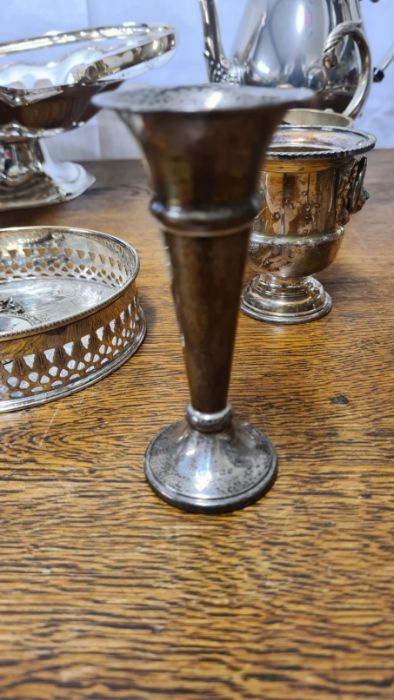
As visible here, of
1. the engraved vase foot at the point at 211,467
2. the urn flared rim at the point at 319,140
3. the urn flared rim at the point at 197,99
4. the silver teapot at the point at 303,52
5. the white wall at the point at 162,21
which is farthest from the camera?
the white wall at the point at 162,21

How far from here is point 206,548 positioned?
0.29m

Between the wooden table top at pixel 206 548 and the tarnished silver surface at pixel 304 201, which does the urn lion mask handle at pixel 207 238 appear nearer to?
the wooden table top at pixel 206 548

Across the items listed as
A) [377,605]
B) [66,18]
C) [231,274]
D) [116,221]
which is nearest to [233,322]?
[231,274]

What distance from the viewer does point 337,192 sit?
0.42 m

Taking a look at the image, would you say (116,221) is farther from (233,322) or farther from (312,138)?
(233,322)

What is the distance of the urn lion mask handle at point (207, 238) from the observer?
207 millimetres

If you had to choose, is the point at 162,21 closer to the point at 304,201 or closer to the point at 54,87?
the point at 54,87

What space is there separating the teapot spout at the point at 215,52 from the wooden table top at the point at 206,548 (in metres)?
0.46

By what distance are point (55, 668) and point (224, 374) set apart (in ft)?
0.49

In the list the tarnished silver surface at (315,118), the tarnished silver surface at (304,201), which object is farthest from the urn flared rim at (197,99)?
the tarnished silver surface at (315,118)

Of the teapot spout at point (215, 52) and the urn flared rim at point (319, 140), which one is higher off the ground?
the teapot spout at point (215, 52)

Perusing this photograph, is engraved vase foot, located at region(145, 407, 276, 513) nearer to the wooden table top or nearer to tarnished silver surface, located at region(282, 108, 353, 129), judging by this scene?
the wooden table top

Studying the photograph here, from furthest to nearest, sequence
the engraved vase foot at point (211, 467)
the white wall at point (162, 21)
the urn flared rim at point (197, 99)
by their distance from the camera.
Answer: the white wall at point (162, 21)
the engraved vase foot at point (211, 467)
the urn flared rim at point (197, 99)

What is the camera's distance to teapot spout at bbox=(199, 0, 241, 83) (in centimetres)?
74
